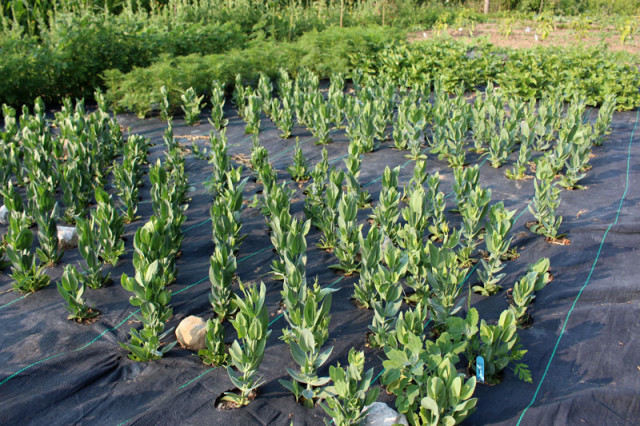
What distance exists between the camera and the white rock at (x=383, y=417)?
8.12ft

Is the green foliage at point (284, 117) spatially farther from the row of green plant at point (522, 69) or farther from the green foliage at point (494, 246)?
the green foliage at point (494, 246)

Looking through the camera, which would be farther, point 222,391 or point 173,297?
point 173,297

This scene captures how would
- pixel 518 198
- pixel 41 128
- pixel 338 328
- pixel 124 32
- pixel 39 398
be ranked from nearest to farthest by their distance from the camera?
pixel 39 398 → pixel 338 328 → pixel 518 198 → pixel 41 128 → pixel 124 32

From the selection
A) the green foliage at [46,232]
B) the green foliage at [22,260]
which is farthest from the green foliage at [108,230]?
the green foliage at [22,260]

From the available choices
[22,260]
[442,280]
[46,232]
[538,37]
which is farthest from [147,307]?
[538,37]

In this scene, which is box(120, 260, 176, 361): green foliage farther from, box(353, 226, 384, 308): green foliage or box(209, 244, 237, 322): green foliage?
box(353, 226, 384, 308): green foliage

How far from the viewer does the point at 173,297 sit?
3568 millimetres

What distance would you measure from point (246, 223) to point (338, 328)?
1.68 m

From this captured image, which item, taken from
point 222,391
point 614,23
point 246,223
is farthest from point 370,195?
point 614,23

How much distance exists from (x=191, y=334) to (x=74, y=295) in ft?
2.66

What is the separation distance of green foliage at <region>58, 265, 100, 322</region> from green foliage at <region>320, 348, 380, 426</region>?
68.8 inches

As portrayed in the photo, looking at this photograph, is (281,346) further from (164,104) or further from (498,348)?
(164,104)

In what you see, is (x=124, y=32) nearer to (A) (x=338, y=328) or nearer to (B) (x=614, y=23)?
(A) (x=338, y=328)

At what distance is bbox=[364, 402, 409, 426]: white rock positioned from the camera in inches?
97.4
